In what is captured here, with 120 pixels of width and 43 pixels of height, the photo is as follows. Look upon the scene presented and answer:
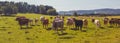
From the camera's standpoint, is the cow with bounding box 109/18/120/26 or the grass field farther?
the cow with bounding box 109/18/120/26

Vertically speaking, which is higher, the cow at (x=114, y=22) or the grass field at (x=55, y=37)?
the grass field at (x=55, y=37)

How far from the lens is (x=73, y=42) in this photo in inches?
1275

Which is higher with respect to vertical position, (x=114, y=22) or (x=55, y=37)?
(x=55, y=37)

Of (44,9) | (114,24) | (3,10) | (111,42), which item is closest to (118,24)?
(114,24)

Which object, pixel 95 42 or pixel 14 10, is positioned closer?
pixel 95 42

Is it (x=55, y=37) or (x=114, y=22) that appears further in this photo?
(x=114, y=22)

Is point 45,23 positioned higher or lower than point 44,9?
higher

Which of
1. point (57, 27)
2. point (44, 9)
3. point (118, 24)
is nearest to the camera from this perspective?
point (57, 27)

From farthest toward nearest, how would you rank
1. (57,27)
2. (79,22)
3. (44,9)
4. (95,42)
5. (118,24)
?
(44,9) < (118,24) < (79,22) < (57,27) < (95,42)

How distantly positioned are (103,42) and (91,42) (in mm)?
1358

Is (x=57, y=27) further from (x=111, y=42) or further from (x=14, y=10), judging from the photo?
(x=14, y=10)

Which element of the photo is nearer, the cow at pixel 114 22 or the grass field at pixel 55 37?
the grass field at pixel 55 37

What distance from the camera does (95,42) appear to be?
105 feet

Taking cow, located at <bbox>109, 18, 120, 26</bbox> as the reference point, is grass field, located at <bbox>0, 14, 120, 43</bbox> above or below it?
above
